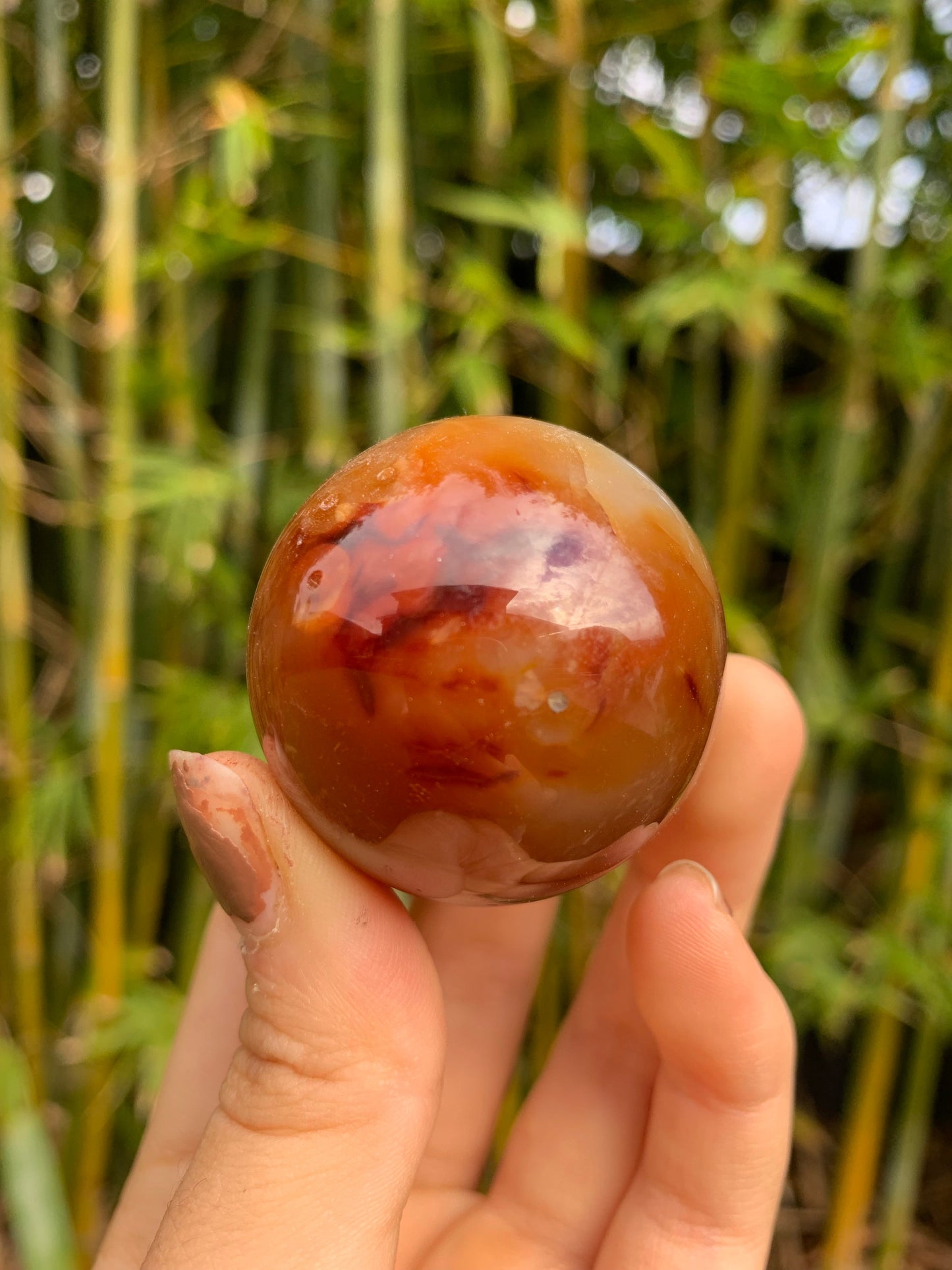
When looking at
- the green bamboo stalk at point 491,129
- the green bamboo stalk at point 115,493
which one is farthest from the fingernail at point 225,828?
the green bamboo stalk at point 115,493

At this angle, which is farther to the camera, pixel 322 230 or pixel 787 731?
pixel 322 230

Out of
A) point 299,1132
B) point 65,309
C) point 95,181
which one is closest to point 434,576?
point 299,1132

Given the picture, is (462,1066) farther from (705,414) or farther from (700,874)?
(705,414)

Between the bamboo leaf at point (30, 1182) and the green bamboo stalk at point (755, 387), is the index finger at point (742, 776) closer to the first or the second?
the green bamboo stalk at point (755, 387)

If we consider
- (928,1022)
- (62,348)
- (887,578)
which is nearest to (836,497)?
(887,578)

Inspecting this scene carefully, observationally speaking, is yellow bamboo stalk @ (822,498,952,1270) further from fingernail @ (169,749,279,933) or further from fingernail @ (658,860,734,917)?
fingernail @ (169,749,279,933)

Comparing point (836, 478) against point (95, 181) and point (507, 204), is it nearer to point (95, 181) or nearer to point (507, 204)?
point (507, 204)

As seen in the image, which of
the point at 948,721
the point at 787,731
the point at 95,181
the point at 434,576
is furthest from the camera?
the point at 95,181
